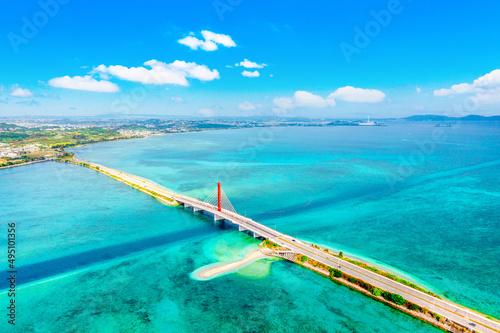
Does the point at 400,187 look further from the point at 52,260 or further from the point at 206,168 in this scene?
the point at 52,260

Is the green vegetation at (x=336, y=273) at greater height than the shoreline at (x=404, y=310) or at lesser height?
greater

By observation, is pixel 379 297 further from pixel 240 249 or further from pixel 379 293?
pixel 240 249

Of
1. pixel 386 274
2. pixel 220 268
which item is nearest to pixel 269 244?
pixel 220 268

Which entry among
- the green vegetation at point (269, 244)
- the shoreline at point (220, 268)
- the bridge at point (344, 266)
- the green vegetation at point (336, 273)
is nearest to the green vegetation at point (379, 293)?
A: the green vegetation at point (336, 273)

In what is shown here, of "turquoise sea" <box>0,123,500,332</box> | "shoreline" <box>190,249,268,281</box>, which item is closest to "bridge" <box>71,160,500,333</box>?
"turquoise sea" <box>0,123,500,332</box>

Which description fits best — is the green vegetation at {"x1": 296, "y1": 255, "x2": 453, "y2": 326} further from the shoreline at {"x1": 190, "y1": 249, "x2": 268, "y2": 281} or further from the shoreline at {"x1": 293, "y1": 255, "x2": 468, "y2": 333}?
the shoreline at {"x1": 190, "y1": 249, "x2": 268, "y2": 281}

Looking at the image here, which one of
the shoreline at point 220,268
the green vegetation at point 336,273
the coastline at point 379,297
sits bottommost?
the shoreline at point 220,268

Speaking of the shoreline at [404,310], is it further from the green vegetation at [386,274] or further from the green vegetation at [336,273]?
the green vegetation at [386,274]
